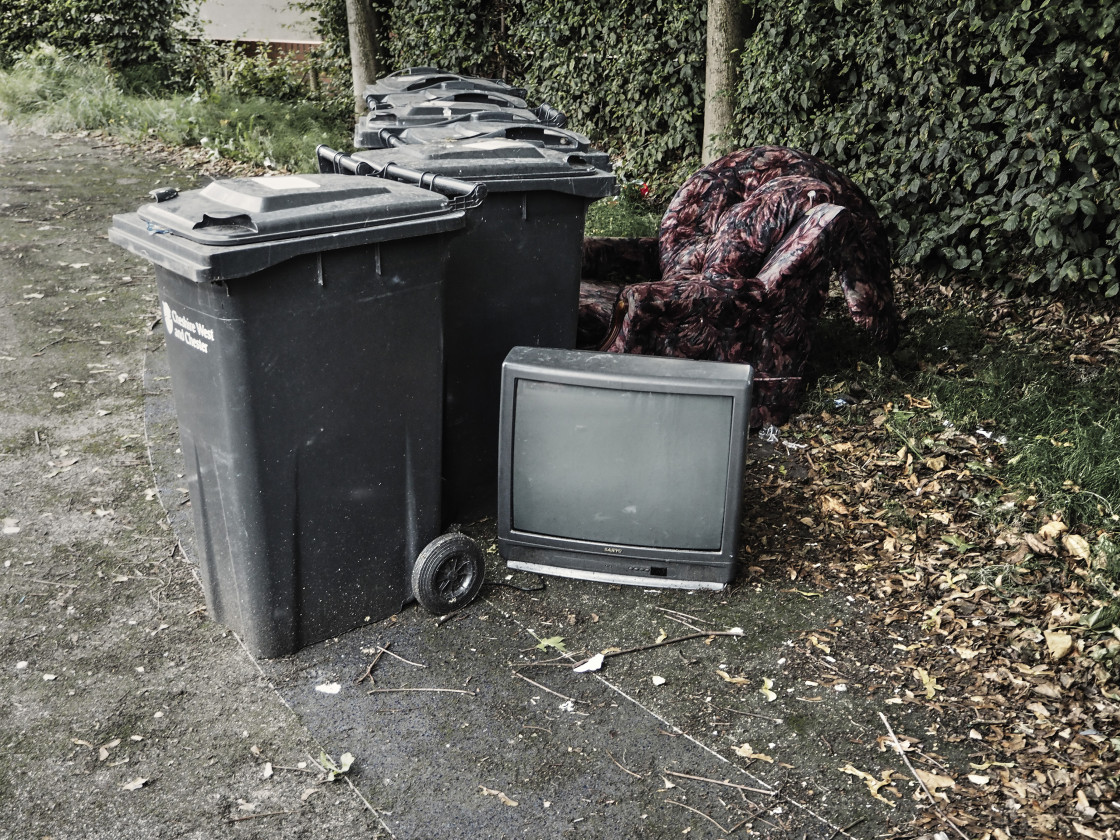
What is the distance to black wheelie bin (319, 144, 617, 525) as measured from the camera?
139 inches

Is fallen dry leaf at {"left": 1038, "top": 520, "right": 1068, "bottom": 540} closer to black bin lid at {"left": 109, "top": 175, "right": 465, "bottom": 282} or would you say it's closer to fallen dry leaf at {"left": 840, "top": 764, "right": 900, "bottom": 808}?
fallen dry leaf at {"left": 840, "top": 764, "right": 900, "bottom": 808}

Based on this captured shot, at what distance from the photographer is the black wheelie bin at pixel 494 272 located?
3.53 m

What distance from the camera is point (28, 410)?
4.81m

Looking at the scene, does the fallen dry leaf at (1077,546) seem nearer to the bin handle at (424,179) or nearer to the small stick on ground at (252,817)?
the bin handle at (424,179)

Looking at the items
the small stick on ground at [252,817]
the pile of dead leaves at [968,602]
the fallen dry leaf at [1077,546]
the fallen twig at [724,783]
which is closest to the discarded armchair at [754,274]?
the pile of dead leaves at [968,602]

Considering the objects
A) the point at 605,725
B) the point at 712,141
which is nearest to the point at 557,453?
the point at 605,725

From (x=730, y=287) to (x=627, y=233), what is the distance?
128 inches

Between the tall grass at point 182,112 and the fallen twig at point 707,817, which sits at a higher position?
the tall grass at point 182,112

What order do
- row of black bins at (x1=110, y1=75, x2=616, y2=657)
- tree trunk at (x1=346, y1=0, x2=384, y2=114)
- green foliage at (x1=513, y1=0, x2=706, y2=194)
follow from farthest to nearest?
1. tree trunk at (x1=346, y1=0, x2=384, y2=114)
2. green foliage at (x1=513, y1=0, x2=706, y2=194)
3. row of black bins at (x1=110, y1=75, x2=616, y2=657)

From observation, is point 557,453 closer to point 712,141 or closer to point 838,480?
point 838,480

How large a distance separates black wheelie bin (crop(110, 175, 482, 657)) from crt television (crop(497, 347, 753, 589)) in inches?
12.4

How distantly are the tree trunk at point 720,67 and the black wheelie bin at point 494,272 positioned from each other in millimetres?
4029

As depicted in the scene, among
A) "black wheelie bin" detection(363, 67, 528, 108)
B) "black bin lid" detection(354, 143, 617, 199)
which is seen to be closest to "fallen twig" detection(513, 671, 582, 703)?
"black bin lid" detection(354, 143, 617, 199)

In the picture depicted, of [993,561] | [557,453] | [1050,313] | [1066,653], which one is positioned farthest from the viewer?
[1050,313]
